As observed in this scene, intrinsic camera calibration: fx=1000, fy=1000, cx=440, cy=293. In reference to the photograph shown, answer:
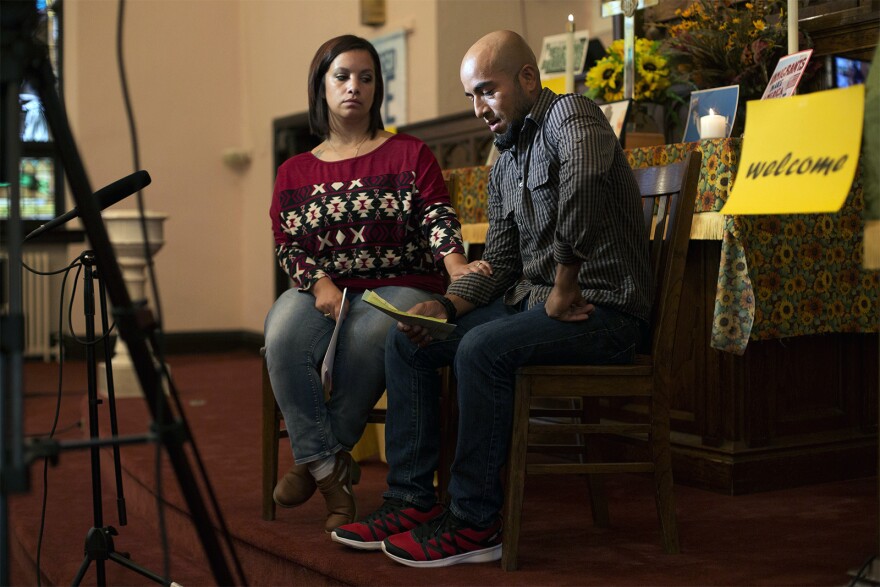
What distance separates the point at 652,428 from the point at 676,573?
279 millimetres

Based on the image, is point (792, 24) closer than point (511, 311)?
No

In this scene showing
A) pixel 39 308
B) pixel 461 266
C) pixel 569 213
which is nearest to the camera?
pixel 569 213

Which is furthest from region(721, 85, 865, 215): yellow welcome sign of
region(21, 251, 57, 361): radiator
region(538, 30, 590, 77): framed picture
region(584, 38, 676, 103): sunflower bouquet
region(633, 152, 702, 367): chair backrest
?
region(21, 251, 57, 361): radiator

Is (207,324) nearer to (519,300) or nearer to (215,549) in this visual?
(519,300)

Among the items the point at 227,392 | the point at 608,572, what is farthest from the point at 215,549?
the point at 227,392

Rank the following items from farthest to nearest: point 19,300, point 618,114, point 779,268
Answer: point 618,114 < point 779,268 < point 19,300

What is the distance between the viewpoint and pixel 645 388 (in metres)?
1.95

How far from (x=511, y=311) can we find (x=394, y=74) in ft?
12.4

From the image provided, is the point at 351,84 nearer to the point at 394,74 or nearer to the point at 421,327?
the point at 421,327

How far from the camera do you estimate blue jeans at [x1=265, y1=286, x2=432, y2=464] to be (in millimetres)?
2174

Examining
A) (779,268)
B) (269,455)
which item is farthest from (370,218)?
(779,268)

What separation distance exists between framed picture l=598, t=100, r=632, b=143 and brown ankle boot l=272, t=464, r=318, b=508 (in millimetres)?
1256

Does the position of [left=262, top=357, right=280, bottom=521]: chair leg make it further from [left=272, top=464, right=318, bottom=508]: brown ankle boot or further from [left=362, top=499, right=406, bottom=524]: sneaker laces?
[left=362, top=499, right=406, bottom=524]: sneaker laces

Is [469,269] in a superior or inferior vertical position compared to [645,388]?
superior
